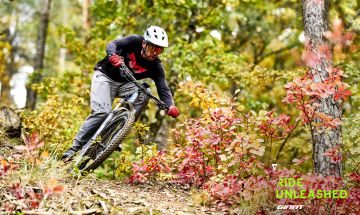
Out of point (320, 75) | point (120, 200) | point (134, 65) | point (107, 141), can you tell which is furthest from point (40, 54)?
point (320, 75)

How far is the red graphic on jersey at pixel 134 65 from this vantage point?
21.1 ft

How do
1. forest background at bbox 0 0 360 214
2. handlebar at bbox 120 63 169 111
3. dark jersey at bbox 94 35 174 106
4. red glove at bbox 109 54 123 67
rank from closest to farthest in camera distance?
forest background at bbox 0 0 360 214
red glove at bbox 109 54 123 67
handlebar at bbox 120 63 169 111
dark jersey at bbox 94 35 174 106

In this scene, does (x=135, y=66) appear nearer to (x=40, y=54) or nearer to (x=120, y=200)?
(x=120, y=200)

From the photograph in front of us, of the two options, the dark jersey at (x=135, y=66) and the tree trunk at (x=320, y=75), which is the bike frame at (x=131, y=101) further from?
the tree trunk at (x=320, y=75)

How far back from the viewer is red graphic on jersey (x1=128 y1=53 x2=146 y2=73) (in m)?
6.44

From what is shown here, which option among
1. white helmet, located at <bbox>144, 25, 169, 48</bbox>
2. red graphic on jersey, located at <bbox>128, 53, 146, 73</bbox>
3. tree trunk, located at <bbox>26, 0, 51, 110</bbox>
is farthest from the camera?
tree trunk, located at <bbox>26, 0, 51, 110</bbox>

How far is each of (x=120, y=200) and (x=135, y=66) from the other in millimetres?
2259

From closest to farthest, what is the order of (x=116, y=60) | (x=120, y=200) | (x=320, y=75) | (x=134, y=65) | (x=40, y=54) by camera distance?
(x=120, y=200)
(x=320, y=75)
(x=116, y=60)
(x=134, y=65)
(x=40, y=54)

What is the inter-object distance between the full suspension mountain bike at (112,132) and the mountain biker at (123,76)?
0.10m

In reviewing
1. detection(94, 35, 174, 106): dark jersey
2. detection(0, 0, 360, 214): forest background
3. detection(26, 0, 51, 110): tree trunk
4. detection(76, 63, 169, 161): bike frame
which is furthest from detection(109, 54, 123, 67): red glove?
detection(26, 0, 51, 110): tree trunk

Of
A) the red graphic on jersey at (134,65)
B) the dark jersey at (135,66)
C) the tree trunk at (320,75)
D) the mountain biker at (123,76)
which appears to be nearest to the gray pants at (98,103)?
the mountain biker at (123,76)

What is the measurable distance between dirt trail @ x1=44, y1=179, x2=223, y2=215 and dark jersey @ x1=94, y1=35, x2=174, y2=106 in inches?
54.6

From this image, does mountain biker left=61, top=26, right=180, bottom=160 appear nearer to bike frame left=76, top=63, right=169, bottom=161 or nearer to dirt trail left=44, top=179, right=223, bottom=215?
bike frame left=76, top=63, right=169, bottom=161

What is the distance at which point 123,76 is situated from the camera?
620 centimetres
